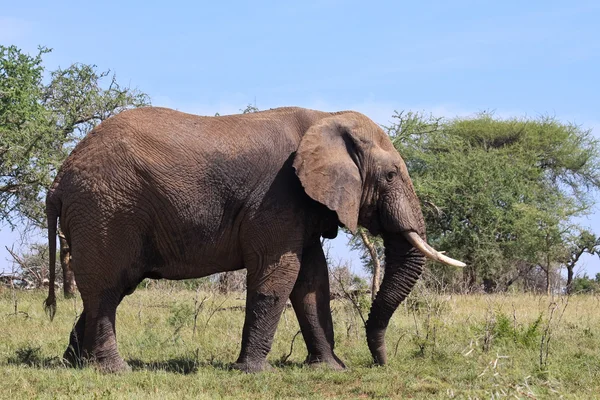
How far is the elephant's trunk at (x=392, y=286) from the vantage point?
10.0 m

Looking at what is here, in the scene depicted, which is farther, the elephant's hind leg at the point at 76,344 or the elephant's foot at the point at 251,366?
the elephant's hind leg at the point at 76,344

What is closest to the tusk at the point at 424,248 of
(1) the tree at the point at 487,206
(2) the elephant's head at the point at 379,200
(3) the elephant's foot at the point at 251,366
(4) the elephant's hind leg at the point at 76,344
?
(2) the elephant's head at the point at 379,200

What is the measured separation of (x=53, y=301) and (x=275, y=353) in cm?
284

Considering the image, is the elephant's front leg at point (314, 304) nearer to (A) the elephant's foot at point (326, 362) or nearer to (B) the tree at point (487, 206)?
(A) the elephant's foot at point (326, 362)

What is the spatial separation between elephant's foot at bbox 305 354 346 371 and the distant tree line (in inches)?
216

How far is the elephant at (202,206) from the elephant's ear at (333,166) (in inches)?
0.5

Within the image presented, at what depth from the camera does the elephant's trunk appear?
10.0 meters

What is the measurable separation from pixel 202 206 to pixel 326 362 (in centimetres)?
233

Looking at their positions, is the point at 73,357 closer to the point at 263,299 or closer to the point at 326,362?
the point at 263,299

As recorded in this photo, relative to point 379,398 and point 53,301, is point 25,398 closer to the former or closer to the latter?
point 53,301

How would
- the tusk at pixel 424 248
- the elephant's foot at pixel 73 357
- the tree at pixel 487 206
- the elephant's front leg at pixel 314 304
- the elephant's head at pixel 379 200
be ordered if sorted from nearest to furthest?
the elephant's foot at pixel 73 357
the elephant's head at pixel 379 200
the tusk at pixel 424 248
the elephant's front leg at pixel 314 304
the tree at pixel 487 206

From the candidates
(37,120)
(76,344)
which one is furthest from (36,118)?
(76,344)

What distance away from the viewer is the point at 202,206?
9523 mm

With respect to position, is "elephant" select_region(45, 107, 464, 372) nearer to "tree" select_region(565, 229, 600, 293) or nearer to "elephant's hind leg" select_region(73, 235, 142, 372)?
"elephant's hind leg" select_region(73, 235, 142, 372)
